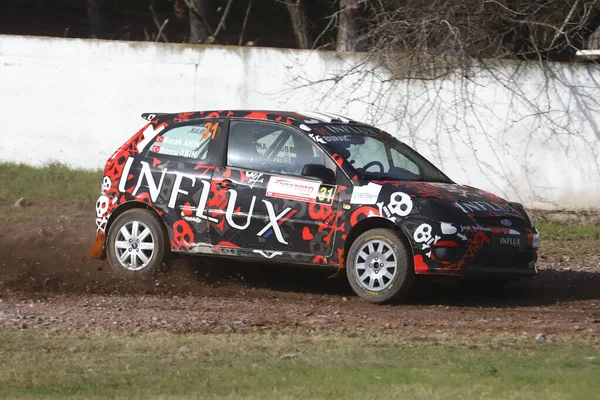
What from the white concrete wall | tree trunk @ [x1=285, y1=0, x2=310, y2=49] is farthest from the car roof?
tree trunk @ [x1=285, y1=0, x2=310, y2=49]

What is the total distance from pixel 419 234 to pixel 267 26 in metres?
20.0

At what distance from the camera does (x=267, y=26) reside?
2808cm

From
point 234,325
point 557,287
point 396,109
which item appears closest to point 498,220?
point 557,287

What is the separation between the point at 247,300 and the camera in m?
9.38

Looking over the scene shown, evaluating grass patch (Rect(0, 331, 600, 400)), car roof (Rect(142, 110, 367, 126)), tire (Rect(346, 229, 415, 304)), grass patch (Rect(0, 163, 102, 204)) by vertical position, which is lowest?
grass patch (Rect(0, 331, 600, 400))

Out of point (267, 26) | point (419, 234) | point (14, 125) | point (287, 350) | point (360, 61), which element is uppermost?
point (267, 26)

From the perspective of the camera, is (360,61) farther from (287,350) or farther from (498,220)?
(287,350)

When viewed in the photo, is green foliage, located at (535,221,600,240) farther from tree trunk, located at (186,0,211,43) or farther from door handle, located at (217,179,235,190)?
tree trunk, located at (186,0,211,43)

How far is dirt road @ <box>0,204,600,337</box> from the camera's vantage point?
813 cm

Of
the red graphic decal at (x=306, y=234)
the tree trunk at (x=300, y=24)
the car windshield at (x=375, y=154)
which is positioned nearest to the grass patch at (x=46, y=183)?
the tree trunk at (x=300, y=24)

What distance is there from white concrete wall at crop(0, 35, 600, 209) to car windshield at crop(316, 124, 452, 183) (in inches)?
189

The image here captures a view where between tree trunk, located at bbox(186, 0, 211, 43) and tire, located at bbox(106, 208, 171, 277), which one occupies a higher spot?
tree trunk, located at bbox(186, 0, 211, 43)

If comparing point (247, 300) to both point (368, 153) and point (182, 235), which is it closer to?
point (182, 235)

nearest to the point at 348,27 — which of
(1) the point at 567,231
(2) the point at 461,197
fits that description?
(1) the point at 567,231
